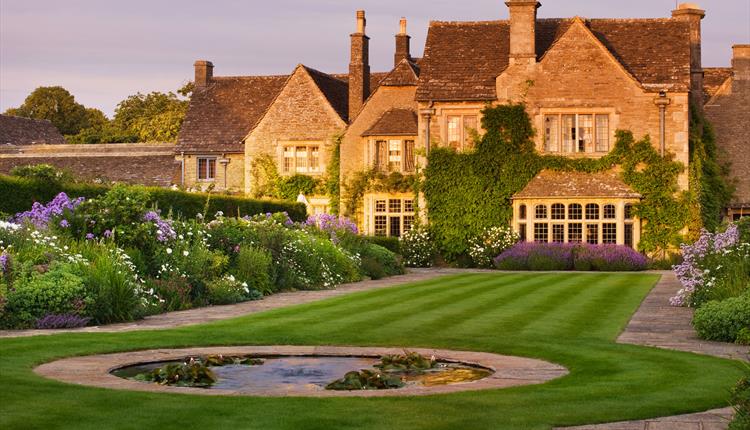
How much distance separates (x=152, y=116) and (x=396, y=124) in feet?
133

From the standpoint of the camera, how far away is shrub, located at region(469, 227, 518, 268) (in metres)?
39.9

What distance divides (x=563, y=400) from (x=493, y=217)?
104 feet

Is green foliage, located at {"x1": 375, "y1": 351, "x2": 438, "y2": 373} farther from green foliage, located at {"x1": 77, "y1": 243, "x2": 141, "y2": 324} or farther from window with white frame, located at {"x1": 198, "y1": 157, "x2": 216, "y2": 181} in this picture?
window with white frame, located at {"x1": 198, "y1": 157, "x2": 216, "y2": 181}

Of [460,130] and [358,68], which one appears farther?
[358,68]

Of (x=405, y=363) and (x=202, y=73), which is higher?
(x=202, y=73)

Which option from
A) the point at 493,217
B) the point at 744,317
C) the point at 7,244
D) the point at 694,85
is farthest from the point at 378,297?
the point at 694,85

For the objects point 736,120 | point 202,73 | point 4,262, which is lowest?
point 4,262

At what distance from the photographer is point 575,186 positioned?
40062 millimetres

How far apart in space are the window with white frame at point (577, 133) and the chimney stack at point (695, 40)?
5.01 metres

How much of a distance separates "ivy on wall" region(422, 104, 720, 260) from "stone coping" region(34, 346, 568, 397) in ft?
92.2

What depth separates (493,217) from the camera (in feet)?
134

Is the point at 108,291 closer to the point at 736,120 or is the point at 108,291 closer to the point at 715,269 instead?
the point at 715,269

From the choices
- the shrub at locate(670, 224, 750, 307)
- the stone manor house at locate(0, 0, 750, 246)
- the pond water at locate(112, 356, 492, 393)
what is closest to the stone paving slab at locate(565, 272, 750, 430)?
the shrub at locate(670, 224, 750, 307)

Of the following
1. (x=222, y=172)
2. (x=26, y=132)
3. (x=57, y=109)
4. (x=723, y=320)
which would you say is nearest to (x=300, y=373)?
(x=723, y=320)
